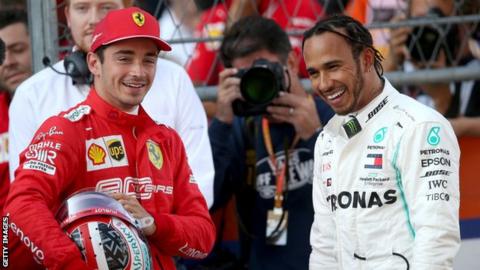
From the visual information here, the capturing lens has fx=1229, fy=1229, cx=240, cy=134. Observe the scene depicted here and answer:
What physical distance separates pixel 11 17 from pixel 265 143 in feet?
4.27

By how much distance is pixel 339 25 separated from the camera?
4.17 metres

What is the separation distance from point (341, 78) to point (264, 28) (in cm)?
112

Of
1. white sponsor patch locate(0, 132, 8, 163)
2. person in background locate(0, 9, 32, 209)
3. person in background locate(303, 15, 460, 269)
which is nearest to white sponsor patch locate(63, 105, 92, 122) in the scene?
person in background locate(303, 15, 460, 269)

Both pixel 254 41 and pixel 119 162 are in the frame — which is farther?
pixel 254 41

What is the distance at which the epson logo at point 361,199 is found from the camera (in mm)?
3965

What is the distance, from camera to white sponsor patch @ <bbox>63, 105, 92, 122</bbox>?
13.0 feet

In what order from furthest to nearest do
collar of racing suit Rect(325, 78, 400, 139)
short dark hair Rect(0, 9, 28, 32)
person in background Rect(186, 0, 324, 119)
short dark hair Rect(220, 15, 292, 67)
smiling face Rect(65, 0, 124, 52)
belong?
person in background Rect(186, 0, 324, 119) < short dark hair Rect(0, 9, 28, 32) < short dark hair Rect(220, 15, 292, 67) < smiling face Rect(65, 0, 124, 52) < collar of racing suit Rect(325, 78, 400, 139)

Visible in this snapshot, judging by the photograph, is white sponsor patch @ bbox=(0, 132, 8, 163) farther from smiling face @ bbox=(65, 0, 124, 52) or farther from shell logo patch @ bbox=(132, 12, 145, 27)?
shell logo patch @ bbox=(132, 12, 145, 27)

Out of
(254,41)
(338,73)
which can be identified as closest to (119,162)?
(338,73)

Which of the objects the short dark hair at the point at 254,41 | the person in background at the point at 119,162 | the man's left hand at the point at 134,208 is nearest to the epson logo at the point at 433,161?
the person in background at the point at 119,162

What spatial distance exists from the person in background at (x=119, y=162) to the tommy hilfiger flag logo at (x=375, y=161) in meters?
0.58

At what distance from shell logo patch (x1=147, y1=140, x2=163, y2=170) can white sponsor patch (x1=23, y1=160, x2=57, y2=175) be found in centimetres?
33

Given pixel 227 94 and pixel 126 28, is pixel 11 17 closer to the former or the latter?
pixel 227 94

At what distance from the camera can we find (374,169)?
4004mm
